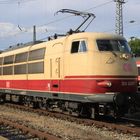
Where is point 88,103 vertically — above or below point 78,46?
below

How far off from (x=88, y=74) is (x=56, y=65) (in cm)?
250

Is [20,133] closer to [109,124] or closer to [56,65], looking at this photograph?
[109,124]

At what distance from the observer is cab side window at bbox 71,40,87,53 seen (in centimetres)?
1553

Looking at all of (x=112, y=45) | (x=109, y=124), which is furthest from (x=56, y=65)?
(x=109, y=124)

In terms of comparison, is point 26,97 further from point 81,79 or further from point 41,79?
point 81,79

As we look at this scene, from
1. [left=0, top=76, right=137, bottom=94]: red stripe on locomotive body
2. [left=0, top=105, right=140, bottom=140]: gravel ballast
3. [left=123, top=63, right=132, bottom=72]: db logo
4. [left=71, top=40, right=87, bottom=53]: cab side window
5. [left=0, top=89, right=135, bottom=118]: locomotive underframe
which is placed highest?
[left=71, top=40, right=87, bottom=53]: cab side window

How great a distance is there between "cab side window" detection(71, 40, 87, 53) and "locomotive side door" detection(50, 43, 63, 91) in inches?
35.8

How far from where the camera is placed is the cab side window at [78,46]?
51.0 ft

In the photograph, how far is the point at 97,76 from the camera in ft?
48.5

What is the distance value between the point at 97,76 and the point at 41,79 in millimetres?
4706

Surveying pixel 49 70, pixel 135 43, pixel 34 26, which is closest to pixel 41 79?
pixel 49 70

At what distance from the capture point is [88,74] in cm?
1500

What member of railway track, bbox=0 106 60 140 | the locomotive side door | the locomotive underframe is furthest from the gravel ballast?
the locomotive side door

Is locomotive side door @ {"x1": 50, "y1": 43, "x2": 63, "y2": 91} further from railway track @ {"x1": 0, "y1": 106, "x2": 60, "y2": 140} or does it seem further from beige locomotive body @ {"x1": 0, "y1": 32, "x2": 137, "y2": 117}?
railway track @ {"x1": 0, "y1": 106, "x2": 60, "y2": 140}
